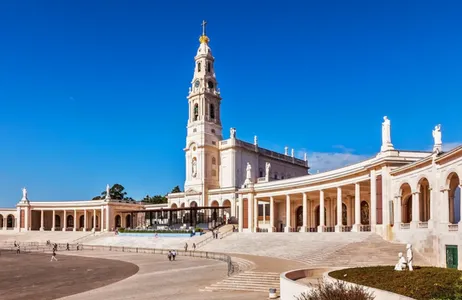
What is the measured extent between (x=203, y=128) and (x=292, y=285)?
218ft

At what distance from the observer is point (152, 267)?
39.8 meters

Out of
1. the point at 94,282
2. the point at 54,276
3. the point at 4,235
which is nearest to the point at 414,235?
the point at 94,282

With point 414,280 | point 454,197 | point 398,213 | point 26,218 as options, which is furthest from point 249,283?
point 26,218

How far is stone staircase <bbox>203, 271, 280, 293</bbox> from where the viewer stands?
27.4m

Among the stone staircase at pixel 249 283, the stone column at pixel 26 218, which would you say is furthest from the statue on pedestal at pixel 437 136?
the stone column at pixel 26 218

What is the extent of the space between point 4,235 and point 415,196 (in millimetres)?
84709

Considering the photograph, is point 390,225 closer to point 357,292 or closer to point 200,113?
point 357,292

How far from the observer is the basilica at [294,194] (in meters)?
33.0

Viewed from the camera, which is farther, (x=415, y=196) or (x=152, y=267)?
(x=152, y=267)

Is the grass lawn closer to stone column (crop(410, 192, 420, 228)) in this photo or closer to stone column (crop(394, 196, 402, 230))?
stone column (crop(410, 192, 420, 228))

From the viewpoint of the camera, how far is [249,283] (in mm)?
28188

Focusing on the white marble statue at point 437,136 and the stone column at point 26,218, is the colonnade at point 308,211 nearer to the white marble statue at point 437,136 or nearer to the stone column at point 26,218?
the white marble statue at point 437,136

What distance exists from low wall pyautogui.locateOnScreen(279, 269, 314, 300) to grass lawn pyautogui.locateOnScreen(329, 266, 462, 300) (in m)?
1.92

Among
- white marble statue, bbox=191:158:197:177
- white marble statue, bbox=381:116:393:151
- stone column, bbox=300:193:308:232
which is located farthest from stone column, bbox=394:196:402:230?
white marble statue, bbox=191:158:197:177
